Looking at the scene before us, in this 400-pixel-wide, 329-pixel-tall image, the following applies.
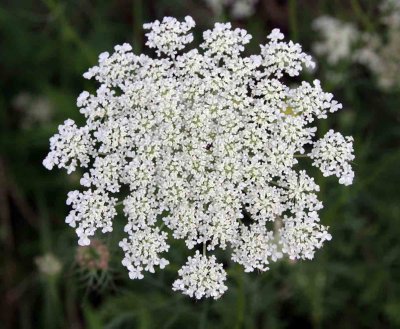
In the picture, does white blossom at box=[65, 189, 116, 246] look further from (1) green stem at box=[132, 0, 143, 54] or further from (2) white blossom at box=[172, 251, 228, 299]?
(1) green stem at box=[132, 0, 143, 54]

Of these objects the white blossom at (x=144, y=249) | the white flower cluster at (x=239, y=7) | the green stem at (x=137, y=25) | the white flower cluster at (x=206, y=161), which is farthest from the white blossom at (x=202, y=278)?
the white flower cluster at (x=239, y=7)

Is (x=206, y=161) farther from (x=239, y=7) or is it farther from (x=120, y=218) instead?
(x=239, y=7)

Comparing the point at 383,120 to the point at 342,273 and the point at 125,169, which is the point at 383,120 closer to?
the point at 342,273

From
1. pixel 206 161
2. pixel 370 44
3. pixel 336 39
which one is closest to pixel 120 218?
pixel 206 161

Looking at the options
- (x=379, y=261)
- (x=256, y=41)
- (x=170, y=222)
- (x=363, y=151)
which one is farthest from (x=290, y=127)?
(x=256, y=41)

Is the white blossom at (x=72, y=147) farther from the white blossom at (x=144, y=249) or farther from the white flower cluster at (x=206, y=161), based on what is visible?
the white blossom at (x=144, y=249)
